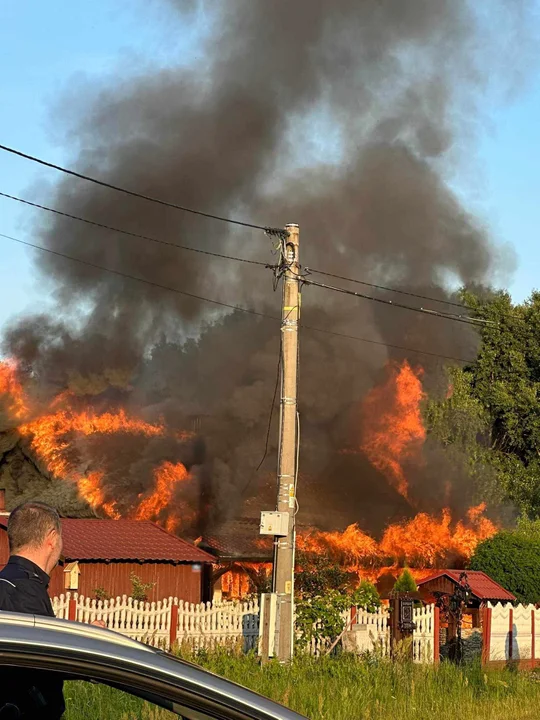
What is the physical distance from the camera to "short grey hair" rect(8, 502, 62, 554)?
453cm

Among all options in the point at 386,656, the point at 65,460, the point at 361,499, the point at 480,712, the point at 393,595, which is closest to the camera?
the point at 480,712

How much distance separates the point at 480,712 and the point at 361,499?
26.9 meters

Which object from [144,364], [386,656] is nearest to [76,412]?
[144,364]

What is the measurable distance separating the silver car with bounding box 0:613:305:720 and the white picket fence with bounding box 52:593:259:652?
51.4ft

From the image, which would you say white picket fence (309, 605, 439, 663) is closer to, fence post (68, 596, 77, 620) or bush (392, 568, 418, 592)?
fence post (68, 596, 77, 620)

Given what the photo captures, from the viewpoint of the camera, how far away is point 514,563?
3167 centimetres

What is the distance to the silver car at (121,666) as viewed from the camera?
2.73 m

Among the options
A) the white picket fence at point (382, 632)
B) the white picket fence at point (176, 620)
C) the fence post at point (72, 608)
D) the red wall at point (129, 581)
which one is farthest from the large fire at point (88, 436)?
the fence post at point (72, 608)

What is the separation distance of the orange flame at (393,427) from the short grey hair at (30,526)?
35940 mm

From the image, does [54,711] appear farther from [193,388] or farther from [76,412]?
[193,388]

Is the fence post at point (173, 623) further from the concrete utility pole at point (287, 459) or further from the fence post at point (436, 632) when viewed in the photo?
the fence post at point (436, 632)

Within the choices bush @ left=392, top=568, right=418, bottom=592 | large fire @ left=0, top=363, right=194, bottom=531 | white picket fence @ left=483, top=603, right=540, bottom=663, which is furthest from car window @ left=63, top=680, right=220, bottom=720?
large fire @ left=0, top=363, right=194, bottom=531

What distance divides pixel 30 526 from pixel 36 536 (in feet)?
0.17

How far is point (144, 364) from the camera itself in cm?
4216
